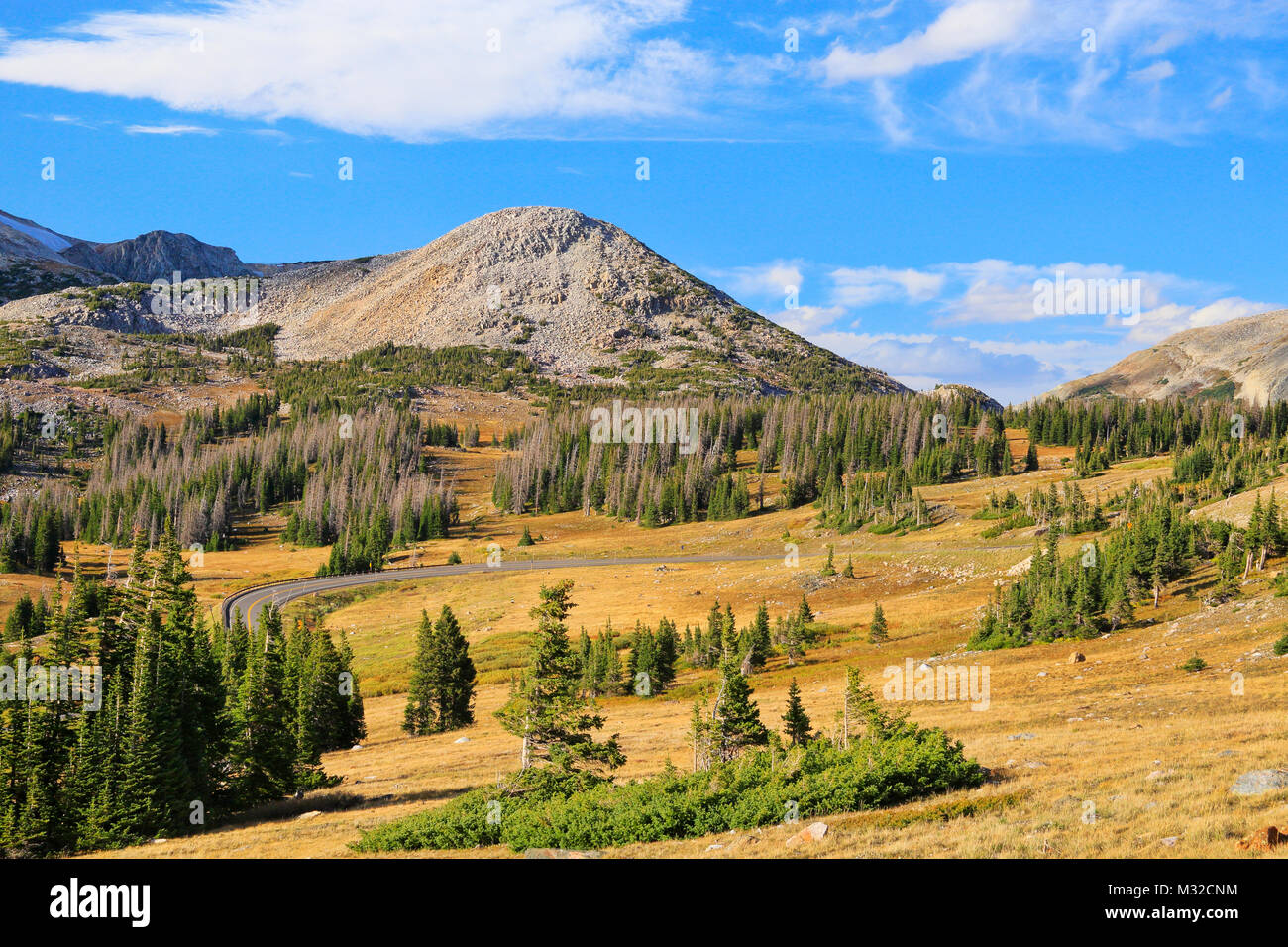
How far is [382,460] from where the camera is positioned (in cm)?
19100

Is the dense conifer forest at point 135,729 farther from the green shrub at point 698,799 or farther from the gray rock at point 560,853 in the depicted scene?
the gray rock at point 560,853

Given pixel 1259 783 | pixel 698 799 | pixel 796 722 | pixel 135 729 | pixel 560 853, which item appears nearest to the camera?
pixel 1259 783

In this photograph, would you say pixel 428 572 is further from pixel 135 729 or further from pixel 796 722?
pixel 796 722

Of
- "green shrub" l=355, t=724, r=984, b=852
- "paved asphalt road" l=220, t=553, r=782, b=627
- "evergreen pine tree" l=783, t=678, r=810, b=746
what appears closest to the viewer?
"green shrub" l=355, t=724, r=984, b=852

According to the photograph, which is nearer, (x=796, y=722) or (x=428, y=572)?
(x=796, y=722)

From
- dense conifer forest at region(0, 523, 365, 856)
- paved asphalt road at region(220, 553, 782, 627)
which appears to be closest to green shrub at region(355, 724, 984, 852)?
dense conifer forest at region(0, 523, 365, 856)

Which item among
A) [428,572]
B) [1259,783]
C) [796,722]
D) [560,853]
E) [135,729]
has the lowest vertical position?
[428,572]

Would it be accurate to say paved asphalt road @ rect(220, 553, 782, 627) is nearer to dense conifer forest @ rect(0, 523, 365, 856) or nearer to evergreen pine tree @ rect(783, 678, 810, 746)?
dense conifer forest @ rect(0, 523, 365, 856)

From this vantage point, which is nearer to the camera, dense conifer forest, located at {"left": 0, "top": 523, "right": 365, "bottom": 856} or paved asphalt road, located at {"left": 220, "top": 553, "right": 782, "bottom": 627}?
dense conifer forest, located at {"left": 0, "top": 523, "right": 365, "bottom": 856}

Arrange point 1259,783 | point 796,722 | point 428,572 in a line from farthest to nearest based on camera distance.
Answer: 1. point 428,572
2. point 796,722
3. point 1259,783

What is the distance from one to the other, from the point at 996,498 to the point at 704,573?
4776cm

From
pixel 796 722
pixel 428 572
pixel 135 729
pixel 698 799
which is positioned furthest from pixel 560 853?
pixel 428 572
